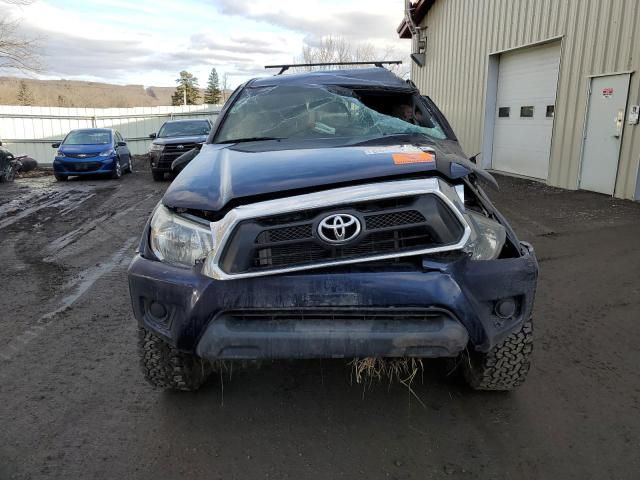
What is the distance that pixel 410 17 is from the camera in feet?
57.3

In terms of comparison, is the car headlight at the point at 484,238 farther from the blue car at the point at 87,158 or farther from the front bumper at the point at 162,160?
the blue car at the point at 87,158

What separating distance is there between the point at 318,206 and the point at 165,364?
49.2 inches

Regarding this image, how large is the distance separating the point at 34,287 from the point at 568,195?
8.74m

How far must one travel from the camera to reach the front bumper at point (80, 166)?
14422 millimetres

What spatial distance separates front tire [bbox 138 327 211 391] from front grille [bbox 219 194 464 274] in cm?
76

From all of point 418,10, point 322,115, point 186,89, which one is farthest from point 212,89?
point 322,115

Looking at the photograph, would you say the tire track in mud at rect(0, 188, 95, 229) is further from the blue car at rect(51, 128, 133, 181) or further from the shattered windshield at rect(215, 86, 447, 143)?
the shattered windshield at rect(215, 86, 447, 143)

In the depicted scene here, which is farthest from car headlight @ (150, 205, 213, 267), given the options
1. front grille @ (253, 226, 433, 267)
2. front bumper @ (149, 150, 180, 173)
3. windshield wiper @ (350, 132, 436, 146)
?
front bumper @ (149, 150, 180, 173)

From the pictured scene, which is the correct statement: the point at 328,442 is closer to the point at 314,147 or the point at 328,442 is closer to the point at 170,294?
the point at 170,294

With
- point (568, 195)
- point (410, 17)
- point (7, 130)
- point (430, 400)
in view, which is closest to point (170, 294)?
point (430, 400)

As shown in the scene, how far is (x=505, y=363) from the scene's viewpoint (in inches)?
106

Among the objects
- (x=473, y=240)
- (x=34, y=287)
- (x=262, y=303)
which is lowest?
(x=34, y=287)

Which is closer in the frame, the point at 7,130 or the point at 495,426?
the point at 495,426

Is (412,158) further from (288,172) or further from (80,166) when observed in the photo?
(80,166)
